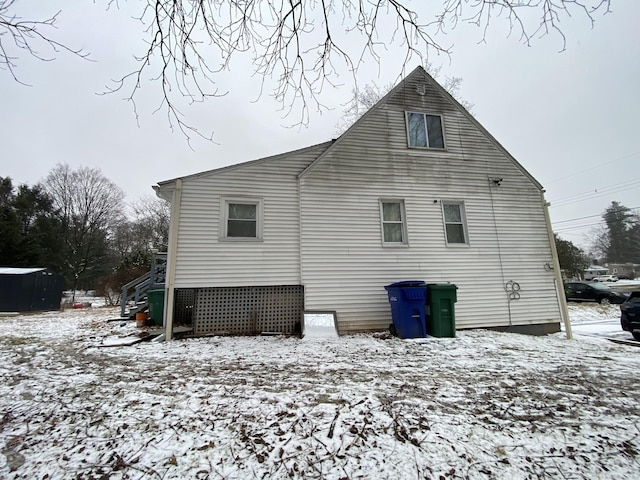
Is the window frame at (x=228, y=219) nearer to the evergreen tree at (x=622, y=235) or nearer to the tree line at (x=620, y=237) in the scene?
the tree line at (x=620, y=237)

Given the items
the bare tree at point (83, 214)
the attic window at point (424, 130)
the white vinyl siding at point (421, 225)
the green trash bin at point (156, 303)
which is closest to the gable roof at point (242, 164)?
the white vinyl siding at point (421, 225)

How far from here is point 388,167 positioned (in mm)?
7676

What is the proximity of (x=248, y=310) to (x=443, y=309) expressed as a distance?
461 centimetres

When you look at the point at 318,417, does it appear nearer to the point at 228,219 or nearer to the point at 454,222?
the point at 228,219

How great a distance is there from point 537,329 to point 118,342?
421 inches

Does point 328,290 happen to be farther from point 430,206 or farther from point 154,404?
point 154,404

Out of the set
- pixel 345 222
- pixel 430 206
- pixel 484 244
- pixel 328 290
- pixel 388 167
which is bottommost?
pixel 328 290

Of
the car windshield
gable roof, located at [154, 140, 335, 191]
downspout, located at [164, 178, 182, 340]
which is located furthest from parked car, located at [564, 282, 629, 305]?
downspout, located at [164, 178, 182, 340]

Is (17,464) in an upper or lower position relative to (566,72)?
lower

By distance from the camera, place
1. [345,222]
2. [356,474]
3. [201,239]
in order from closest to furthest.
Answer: [356,474] → [201,239] → [345,222]

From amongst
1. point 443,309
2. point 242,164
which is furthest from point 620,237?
point 242,164

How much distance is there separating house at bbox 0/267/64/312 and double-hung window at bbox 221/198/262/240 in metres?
15.7

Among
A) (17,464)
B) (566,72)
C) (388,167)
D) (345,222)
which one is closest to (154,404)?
(17,464)

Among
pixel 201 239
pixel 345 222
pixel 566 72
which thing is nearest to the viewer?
pixel 566 72
